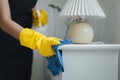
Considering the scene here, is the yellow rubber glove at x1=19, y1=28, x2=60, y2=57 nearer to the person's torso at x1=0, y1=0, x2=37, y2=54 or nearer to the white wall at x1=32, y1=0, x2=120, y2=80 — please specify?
the person's torso at x1=0, y1=0, x2=37, y2=54

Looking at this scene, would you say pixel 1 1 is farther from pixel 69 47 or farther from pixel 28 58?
pixel 28 58

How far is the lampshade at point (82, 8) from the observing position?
139 centimetres

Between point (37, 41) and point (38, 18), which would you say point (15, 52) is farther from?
point (37, 41)

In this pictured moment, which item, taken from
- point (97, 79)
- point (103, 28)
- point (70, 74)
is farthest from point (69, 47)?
point (103, 28)

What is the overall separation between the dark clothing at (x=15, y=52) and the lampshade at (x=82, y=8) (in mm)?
274

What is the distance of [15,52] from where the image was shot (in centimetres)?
151

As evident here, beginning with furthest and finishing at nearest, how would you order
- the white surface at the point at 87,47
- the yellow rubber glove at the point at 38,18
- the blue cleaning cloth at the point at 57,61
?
the yellow rubber glove at the point at 38,18
the white surface at the point at 87,47
the blue cleaning cloth at the point at 57,61

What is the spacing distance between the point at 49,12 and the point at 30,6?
1.20 feet

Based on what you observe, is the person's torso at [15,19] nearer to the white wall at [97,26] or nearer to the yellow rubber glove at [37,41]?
the white wall at [97,26]

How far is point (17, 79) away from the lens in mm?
1535

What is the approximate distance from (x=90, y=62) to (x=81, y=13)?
1.02 ft

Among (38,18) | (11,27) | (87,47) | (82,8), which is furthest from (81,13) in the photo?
(11,27)

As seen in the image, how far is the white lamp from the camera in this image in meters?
1.39

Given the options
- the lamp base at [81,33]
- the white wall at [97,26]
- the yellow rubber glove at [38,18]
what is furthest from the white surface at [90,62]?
the yellow rubber glove at [38,18]
